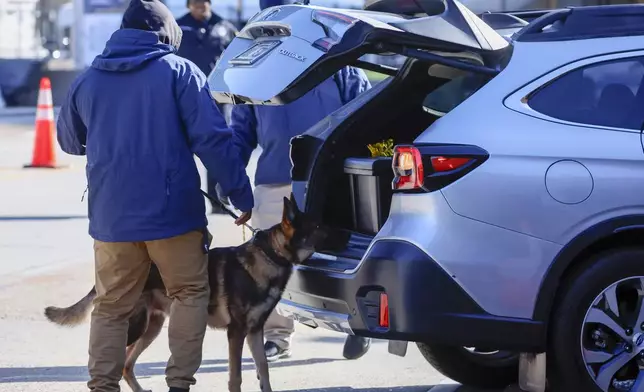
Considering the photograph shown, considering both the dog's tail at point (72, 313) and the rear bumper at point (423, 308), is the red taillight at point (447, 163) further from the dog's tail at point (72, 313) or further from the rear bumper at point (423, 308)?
the dog's tail at point (72, 313)

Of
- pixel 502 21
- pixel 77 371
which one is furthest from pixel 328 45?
pixel 77 371

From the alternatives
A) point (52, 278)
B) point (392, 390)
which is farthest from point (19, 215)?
point (392, 390)

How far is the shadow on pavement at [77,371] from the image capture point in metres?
5.94

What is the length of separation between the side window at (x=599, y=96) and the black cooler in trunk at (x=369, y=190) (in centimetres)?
78

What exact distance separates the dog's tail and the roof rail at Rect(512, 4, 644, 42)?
2290 millimetres

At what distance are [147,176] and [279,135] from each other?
4.83 ft

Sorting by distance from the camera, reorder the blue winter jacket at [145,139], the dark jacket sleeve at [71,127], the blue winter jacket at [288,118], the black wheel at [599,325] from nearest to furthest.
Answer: the black wheel at [599,325]
the blue winter jacket at [145,139]
the dark jacket sleeve at [71,127]
the blue winter jacket at [288,118]

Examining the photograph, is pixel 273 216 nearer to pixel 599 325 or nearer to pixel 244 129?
pixel 244 129

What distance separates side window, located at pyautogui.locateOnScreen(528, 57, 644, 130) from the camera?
4680 millimetres

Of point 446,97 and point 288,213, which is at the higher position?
point 446,97

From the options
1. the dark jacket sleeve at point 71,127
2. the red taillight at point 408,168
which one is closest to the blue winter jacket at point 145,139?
the dark jacket sleeve at point 71,127

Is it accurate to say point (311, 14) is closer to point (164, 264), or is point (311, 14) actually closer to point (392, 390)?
point (164, 264)

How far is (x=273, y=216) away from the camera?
630 centimetres

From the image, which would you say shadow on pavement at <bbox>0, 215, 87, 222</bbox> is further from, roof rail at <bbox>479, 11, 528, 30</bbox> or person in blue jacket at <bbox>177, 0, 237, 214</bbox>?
roof rail at <bbox>479, 11, 528, 30</bbox>
